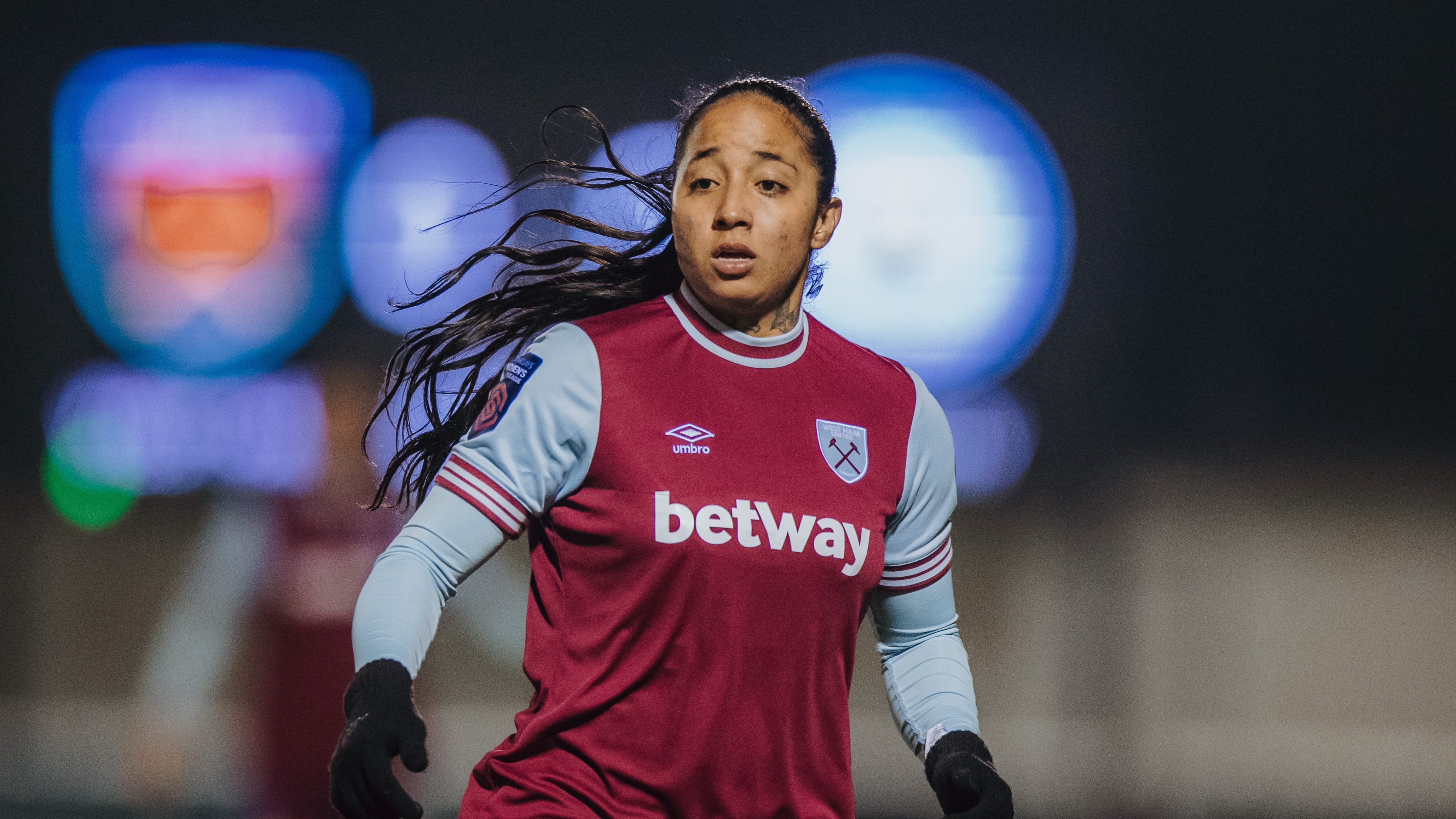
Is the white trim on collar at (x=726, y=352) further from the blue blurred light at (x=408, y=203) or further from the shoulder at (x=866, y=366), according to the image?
the blue blurred light at (x=408, y=203)

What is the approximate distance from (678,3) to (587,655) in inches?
144

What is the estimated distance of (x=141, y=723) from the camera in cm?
478

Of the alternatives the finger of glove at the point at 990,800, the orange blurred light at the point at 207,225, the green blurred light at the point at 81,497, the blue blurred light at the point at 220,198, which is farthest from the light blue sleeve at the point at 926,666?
the green blurred light at the point at 81,497

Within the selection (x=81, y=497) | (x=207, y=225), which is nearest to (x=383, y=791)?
(x=207, y=225)

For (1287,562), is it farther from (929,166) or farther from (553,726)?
(553,726)

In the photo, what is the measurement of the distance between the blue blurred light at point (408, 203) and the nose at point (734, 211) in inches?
121

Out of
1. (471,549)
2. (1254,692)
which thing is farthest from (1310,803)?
(471,549)

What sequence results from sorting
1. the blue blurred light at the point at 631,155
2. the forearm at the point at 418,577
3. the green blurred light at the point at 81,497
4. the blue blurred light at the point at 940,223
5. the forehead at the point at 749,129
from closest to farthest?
the forearm at the point at 418,577
the forehead at the point at 749,129
the blue blurred light at the point at 631,155
the blue blurred light at the point at 940,223
the green blurred light at the point at 81,497

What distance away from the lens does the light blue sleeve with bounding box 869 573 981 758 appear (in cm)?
175

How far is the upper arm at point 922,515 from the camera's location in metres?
1.74

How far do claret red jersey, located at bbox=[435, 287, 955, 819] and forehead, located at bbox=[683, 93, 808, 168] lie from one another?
10.4 inches

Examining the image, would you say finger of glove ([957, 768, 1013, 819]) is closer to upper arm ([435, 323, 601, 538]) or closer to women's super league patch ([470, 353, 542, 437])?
upper arm ([435, 323, 601, 538])

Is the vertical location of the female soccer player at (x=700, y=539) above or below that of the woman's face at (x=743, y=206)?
below

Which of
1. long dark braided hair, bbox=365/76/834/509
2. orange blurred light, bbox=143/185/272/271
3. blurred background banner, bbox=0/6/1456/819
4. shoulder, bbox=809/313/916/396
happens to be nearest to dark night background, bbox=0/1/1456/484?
blurred background banner, bbox=0/6/1456/819
